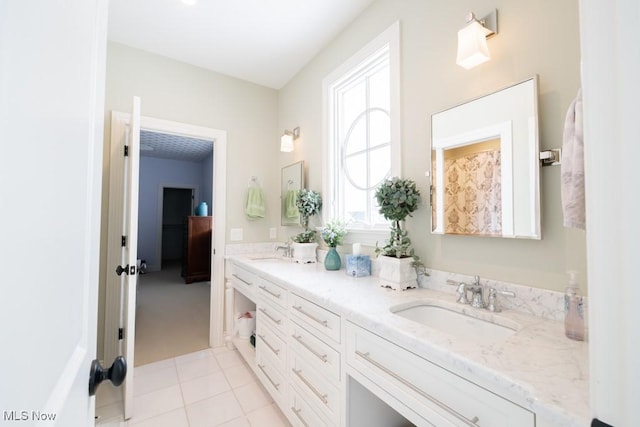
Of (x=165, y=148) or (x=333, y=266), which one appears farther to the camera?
(x=165, y=148)

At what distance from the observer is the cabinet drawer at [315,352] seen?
3.98 feet

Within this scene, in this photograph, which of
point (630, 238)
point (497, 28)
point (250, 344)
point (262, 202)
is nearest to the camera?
point (630, 238)

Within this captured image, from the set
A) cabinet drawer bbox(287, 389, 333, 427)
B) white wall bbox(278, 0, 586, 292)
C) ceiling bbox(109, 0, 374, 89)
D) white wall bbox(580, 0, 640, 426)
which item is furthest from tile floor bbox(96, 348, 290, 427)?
ceiling bbox(109, 0, 374, 89)

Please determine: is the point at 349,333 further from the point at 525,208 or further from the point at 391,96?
the point at 391,96

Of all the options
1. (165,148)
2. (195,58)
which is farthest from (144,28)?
(165,148)

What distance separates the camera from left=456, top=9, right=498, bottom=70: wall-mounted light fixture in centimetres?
117

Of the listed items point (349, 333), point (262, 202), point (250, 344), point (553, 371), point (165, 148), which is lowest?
point (250, 344)

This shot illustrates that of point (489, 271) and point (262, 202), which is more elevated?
point (262, 202)

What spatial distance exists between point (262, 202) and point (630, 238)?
282cm

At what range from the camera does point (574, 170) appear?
2.31 feet

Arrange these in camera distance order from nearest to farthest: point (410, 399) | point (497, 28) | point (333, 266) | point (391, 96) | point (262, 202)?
point (410, 399) → point (497, 28) → point (391, 96) → point (333, 266) → point (262, 202)

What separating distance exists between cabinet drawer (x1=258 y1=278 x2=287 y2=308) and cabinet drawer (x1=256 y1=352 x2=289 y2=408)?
1.32 ft

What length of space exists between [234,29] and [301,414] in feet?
9.23

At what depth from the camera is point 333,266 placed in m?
1.98
